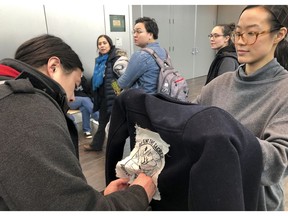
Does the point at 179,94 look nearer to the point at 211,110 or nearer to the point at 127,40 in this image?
the point at 211,110

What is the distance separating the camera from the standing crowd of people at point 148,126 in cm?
58

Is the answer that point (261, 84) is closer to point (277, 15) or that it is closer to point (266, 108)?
point (266, 108)

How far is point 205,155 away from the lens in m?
0.55

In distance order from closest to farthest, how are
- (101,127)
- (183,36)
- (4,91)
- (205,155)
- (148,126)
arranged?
(205,155)
(4,91)
(148,126)
(101,127)
(183,36)

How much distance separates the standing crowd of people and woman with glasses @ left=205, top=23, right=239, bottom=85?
0.84 m

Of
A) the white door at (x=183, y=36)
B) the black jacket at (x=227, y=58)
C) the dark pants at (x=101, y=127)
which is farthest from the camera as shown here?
the white door at (x=183, y=36)

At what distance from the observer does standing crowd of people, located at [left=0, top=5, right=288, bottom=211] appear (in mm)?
578

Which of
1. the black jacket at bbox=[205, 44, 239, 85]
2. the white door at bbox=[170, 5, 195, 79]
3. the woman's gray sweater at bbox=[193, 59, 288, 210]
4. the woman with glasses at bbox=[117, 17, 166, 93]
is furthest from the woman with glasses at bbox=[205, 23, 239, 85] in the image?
the white door at bbox=[170, 5, 195, 79]

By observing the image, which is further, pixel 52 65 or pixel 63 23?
pixel 63 23

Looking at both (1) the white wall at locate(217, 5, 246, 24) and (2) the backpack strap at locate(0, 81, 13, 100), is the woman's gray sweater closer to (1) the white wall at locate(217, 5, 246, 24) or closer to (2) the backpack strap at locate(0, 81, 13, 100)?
(2) the backpack strap at locate(0, 81, 13, 100)

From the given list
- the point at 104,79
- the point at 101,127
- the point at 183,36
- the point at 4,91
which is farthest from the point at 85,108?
the point at 183,36

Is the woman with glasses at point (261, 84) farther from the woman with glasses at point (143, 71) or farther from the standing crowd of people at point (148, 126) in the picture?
the woman with glasses at point (143, 71)

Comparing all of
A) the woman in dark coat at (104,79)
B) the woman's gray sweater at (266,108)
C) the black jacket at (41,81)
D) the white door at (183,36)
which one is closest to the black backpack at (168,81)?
the woman in dark coat at (104,79)

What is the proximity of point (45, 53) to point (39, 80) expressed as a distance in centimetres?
15
